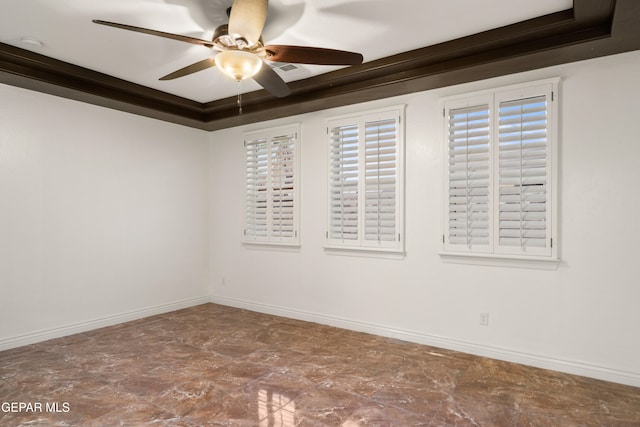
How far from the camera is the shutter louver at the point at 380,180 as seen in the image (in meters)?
4.14

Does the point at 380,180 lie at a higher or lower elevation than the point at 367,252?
higher

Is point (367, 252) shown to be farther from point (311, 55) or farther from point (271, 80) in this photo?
point (311, 55)

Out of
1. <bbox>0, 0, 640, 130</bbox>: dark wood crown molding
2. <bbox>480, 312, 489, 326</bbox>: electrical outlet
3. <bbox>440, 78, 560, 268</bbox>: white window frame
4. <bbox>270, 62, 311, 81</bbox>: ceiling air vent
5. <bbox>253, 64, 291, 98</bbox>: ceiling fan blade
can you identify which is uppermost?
<bbox>270, 62, 311, 81</bbox>: ceiling air vent

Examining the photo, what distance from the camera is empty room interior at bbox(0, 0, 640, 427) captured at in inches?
109

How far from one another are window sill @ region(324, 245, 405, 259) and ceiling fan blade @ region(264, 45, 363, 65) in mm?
2116

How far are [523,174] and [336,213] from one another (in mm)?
2035

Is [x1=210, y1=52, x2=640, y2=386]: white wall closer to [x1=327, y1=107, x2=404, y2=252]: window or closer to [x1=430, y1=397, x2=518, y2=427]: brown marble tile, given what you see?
[x1=327, y1=107, x2=404, y2=252]: window

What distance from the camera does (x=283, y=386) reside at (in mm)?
3004

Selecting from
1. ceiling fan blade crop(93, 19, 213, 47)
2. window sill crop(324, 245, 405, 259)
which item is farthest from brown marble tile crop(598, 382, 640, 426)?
ceiling fan blade crop(93, 19, 213, 47)

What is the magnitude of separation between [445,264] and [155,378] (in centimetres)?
285

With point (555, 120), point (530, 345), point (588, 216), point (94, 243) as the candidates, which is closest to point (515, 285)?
point (530, 345)

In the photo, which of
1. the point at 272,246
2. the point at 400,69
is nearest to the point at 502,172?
the point at 400,69

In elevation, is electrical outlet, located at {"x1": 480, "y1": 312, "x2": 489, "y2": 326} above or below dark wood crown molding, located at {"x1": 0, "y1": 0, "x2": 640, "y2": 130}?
below

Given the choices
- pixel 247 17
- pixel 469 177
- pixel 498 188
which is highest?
pixel 247 17
